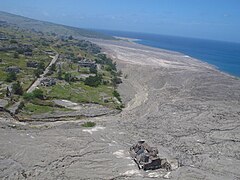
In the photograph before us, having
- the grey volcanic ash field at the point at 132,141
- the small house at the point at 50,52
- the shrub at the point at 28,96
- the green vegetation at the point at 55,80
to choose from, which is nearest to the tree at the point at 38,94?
the green vegetation at the point at 55,80

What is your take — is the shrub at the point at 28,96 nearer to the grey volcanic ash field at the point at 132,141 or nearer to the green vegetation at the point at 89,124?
the grey volcanic ash field at the point at 132,141

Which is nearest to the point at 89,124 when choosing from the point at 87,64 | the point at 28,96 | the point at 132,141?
the point at 132,141

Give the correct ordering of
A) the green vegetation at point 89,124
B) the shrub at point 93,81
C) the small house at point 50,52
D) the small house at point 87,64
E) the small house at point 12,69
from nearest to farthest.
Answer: the green vegetation at point 89,124
the shrub at point 93,81
the small house at point 12,69
the small house at point 87,64
the small house at point 50,52

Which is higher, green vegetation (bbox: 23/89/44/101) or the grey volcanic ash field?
green vegetation (bbox: 23/89/44/101)

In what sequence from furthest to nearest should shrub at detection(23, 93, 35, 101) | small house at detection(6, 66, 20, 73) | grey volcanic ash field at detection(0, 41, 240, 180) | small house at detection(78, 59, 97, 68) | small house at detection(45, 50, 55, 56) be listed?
1. small house at detection(45, 50, 55, 56)
2. small house at detection(78, 59, 97, 68)
3. small house at detection(6, 66, 20, 73)
4. shrub at detection(23, 93, 35, 101)
5. grey volcanic ash field at detection(0, 41, 240, 180)

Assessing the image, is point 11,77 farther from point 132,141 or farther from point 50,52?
point 50,52

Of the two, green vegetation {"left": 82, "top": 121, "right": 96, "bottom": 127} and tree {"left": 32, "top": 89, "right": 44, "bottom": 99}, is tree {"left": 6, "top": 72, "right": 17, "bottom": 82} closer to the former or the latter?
tree {"left": 32, "top": 89, "right": 44, "bottom": 99}

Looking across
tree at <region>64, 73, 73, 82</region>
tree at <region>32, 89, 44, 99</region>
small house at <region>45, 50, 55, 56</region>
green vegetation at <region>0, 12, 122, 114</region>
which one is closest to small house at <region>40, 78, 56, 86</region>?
green vegetation at <region>0, 12, 122, 114</region>

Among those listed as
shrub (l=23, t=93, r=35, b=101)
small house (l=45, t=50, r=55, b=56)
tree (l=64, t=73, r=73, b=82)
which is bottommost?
shrub (l=23, t=93, r=35, b=101)
